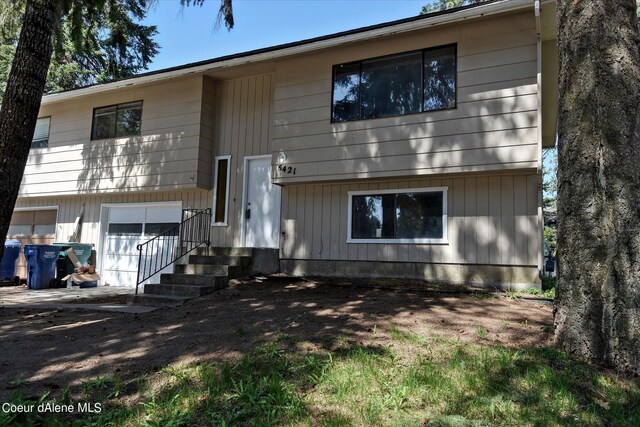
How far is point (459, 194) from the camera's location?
28.3 ft

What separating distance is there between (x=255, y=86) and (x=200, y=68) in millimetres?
1336

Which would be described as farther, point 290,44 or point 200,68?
point 200,68

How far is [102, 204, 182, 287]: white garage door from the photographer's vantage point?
12.0 m

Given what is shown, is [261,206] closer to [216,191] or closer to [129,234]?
[216,191]

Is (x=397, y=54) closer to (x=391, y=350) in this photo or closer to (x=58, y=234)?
(x=391, y=350)

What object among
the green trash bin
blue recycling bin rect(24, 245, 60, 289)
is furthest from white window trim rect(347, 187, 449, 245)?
blue recycling bin rect(24, 245, 60, 289)

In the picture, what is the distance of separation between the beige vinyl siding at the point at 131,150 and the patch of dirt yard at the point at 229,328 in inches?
173

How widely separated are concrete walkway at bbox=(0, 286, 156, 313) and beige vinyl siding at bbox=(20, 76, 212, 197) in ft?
8.93

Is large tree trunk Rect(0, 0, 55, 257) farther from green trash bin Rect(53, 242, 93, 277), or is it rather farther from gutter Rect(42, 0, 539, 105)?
green trash bin Rect(53, 242, 93, 277)

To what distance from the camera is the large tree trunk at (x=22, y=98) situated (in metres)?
6.87

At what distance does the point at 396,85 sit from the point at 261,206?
4089 mm

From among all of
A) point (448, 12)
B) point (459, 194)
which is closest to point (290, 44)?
point (448, 12)

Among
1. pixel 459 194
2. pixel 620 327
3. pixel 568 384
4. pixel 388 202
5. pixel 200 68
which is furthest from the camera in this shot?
pixel 200 68

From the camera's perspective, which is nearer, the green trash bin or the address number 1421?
the address number 1421
